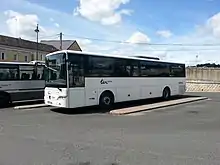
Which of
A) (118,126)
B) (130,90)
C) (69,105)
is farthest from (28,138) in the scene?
(130,90)

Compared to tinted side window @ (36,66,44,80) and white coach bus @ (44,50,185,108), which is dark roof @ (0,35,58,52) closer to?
tinted side window @ (36,66,44,80)

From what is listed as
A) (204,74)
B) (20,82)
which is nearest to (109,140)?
(20,82)

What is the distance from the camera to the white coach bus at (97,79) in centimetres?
1452

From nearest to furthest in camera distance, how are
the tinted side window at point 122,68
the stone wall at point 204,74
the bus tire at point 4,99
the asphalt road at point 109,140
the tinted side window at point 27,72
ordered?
the asphalt road at point 109,140 < the tinted side window at point 122,68 < the bus tire at point 4,99 < the tinted side window at point 27,72 < the stone wall at point 204,74

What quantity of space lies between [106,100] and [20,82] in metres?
5.81

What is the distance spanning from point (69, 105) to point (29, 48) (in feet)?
201

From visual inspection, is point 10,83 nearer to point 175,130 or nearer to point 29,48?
point 175,130

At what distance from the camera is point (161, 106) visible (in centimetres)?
1748

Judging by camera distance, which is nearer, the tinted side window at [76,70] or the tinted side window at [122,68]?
the tinted side window at [76,70]

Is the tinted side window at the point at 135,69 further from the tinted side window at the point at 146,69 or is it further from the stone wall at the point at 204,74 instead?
the stone wall at the point at 204,74

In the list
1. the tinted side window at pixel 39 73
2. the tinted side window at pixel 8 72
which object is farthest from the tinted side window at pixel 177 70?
the tinted side window at pixel 8 72

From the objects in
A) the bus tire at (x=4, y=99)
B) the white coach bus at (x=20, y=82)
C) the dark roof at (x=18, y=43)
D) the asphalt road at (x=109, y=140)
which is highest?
the dark roof at (x=18, y=43)

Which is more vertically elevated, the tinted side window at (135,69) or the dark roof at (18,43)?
the dark roof at (18,43)

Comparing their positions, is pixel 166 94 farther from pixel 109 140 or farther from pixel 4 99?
pixel 109 140
